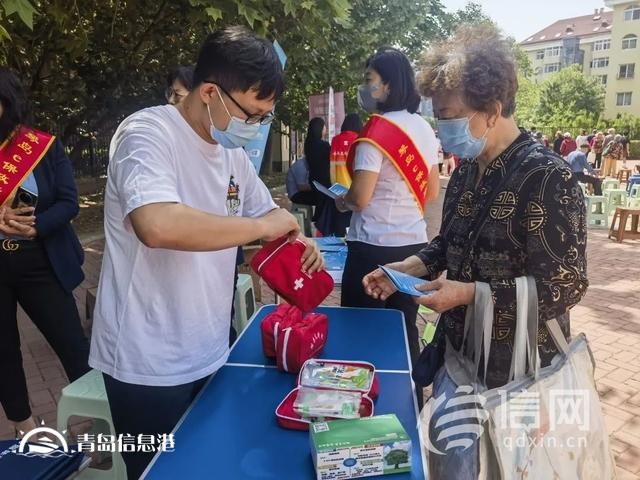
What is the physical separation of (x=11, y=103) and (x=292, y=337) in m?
1.67

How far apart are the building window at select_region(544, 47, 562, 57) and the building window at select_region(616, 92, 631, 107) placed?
18138 millimetres

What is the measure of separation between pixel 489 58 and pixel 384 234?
3.84ft

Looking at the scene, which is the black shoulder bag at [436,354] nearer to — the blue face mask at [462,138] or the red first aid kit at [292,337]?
the blue face mask at [462,138]

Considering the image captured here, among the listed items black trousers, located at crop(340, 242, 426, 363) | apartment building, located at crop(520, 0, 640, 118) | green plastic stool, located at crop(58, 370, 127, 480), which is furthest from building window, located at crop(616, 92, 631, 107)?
green plastic stool, located at crop(58, 370, 127, 480)

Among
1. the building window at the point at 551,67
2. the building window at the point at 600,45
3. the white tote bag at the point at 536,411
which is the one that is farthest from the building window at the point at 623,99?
the white tote bag at the point at 536,411

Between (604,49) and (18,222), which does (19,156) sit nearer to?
(18,222)

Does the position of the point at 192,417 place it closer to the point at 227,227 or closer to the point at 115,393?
the point at 115,393

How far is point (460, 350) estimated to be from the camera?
63.9 inches

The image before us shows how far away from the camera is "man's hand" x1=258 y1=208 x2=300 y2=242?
1.42 m

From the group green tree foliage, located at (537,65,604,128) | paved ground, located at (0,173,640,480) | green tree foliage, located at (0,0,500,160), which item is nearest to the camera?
paved ground, located at (0,173,640,480)

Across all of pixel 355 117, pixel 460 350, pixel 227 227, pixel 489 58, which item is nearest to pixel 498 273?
pixel 460 350

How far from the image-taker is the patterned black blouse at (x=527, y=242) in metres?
1.34

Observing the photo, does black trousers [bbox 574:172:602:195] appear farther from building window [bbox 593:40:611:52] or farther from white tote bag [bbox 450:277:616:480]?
building window [bbox 593:40:611:52]

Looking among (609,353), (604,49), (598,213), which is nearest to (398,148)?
(609,353)
